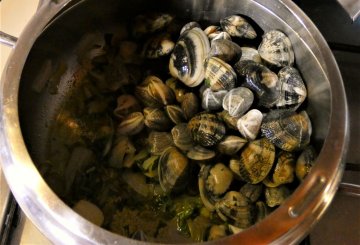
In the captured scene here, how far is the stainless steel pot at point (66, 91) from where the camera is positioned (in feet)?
1.40

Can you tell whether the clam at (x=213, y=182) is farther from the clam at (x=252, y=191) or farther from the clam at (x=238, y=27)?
the clam at (x=238, y=27)

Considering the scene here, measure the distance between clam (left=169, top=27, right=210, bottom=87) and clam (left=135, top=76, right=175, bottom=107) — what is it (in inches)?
1.3

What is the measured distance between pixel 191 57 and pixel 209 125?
5.0 inches

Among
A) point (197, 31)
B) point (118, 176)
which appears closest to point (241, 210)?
point (118, 176)

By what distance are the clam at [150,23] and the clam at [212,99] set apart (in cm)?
16

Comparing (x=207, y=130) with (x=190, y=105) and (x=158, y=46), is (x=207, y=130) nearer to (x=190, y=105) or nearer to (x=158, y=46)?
(x=190, y=105)

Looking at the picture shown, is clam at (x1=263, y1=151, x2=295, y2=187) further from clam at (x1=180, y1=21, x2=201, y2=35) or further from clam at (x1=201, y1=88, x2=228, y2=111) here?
clam at (x1=180, y1=21, x2=201, y2=35)

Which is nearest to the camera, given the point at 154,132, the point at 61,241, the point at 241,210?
the point at 61,241

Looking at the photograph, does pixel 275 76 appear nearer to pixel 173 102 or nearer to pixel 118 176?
pixel 173 102

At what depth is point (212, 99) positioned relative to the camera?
0.63 meters

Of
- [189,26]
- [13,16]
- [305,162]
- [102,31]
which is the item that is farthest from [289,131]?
[13,16]

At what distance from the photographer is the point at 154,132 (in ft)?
2.15

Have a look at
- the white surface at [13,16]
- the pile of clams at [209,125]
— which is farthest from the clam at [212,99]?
the white surface at [13,16]

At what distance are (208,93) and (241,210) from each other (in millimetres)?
192
